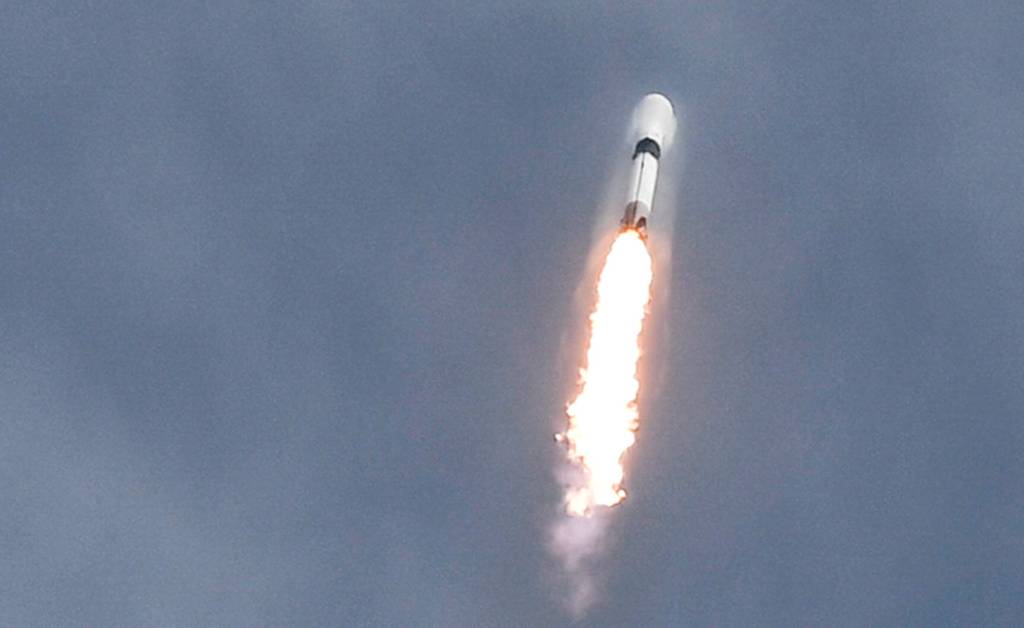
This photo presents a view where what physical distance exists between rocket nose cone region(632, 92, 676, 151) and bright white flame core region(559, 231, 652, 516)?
36.2 ft

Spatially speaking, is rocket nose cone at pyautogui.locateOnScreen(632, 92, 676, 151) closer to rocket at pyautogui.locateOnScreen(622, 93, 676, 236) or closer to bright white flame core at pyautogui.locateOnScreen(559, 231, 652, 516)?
rocket at pyautogui.locateOnScreen(622, 93, 676, 236)

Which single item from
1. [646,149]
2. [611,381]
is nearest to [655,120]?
[646,149]

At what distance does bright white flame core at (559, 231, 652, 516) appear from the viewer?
137 metres

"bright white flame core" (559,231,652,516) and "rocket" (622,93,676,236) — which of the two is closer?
"rocket" (622,93,676,236)

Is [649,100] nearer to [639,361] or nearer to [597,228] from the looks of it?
[597,228]

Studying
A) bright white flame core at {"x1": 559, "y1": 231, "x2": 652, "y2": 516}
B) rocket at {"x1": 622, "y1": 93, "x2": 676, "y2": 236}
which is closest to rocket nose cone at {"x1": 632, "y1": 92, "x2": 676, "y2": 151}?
rocket at {"x1": 622, "y1": 93, "x2": 676, "y2": 236}

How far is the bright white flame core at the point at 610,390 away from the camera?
450ft

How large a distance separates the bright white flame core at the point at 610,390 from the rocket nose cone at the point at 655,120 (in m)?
11.0

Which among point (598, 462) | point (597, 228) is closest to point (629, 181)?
point (597, 228)

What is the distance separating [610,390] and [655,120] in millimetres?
23797

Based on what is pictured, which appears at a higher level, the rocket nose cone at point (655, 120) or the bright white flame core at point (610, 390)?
the rocket nose cone at point (655, 120)

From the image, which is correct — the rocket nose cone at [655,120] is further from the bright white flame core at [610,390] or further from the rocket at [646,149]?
the bright white flame core at [610,390]

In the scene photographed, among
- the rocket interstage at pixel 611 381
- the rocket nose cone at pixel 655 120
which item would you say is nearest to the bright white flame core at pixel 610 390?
the rocket interstage at pixel 611 381

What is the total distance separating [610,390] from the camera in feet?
451
